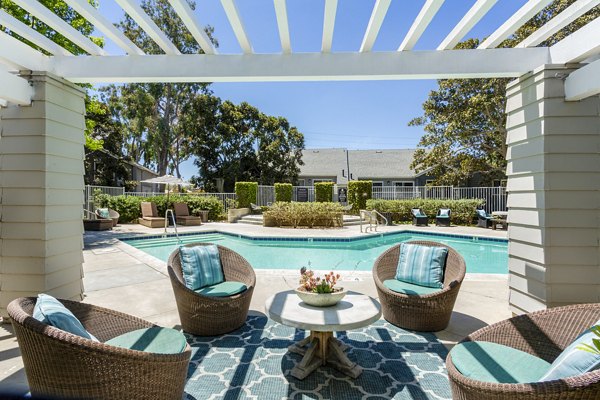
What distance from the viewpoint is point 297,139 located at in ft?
74.7

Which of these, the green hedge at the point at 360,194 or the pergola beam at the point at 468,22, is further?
the green hedge at the point at 360,194

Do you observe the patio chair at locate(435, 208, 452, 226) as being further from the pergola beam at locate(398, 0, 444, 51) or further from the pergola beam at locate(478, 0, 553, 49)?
the pergola beam at locate(398, 0, 444, 51)

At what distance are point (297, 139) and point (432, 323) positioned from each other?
66.6 feet

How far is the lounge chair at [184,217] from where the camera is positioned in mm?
13511

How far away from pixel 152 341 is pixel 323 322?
1152mm

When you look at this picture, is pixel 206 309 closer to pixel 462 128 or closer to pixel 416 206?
pixel 416 206

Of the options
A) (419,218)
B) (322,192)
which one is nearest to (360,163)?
(322,192)

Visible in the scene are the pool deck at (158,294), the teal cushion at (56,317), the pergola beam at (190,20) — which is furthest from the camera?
the pool deck at (158,294)

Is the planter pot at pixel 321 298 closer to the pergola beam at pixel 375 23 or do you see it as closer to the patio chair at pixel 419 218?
the pergola beam at pixel 375 23

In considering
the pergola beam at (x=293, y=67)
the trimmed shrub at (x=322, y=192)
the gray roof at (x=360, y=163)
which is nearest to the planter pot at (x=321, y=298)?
the pergola beam at (x=293, y=67)

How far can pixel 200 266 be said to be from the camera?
347 centimetres

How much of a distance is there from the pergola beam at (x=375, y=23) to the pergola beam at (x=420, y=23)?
313 mm

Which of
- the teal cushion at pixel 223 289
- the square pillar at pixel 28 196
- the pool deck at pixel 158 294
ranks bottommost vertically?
the pool deck at pixel 158 294

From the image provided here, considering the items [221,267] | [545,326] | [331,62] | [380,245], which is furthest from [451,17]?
[380,245]
